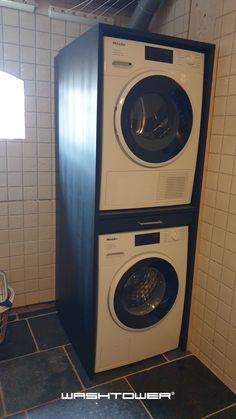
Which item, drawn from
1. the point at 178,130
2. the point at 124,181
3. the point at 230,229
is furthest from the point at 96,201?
the point at 230,229

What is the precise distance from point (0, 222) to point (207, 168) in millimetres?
1384

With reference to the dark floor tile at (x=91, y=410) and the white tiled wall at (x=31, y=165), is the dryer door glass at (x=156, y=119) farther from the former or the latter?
the dark floor tile at (x=91, y=410)

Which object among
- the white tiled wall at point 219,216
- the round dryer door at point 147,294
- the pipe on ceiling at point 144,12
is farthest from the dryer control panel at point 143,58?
the round dryer door at point 147,294

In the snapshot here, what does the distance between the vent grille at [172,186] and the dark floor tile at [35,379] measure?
3.69 feet

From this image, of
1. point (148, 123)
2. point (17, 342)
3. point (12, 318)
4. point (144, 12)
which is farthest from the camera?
point (12, 318)

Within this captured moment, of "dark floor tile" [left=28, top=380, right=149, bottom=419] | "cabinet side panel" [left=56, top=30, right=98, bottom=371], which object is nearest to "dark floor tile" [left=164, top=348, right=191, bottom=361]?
"dark floor tile" [left=28, top=380, right=149, bottom=419]

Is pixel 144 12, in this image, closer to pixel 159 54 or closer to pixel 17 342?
pixel 159 54

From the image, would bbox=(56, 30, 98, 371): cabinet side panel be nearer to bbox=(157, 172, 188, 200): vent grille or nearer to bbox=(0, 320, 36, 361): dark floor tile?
bbox=(0, 320, 36, 361): dark floor tile

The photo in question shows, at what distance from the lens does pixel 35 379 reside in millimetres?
1867

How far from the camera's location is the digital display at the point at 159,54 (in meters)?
1.63

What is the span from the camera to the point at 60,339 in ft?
7.26

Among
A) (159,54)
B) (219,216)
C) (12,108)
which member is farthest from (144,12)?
(219,216)

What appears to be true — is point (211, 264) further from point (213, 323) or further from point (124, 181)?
point (124, 181)

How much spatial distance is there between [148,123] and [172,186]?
1.19 ft
